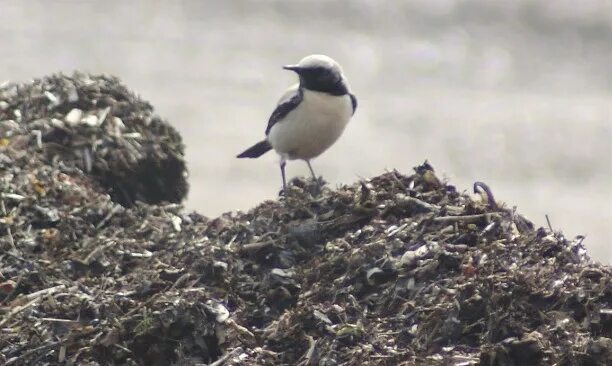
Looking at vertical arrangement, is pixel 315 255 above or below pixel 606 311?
above

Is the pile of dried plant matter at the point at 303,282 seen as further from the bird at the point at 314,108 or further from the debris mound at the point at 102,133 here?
the bird at the point at 314,108

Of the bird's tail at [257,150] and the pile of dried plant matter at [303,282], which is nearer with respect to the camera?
the pile of dried plant matter at [303,282]

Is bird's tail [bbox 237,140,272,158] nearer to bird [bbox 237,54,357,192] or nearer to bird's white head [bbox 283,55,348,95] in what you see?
bird [bbox 237,54,357,192]

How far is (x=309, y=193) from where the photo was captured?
7746 mm

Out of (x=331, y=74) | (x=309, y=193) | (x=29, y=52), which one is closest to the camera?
(x=309, y=193)

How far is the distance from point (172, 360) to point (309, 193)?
197 cm

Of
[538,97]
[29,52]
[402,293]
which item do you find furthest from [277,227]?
[29,52]

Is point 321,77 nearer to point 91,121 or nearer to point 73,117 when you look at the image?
point 91,121

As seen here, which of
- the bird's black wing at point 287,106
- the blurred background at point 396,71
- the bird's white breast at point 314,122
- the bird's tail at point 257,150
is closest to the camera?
the bird's white breast at point 314,122

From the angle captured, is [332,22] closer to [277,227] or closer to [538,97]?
Answer: [538,97]

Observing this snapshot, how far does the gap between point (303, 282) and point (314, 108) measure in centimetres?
256

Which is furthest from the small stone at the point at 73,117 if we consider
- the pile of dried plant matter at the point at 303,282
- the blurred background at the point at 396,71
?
the blurred background at the point at 396,71

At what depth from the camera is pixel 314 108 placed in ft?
29.2

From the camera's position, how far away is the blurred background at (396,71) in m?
16.9
